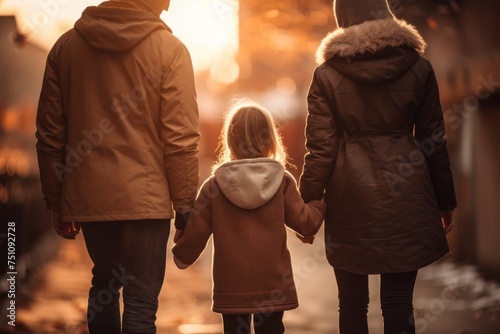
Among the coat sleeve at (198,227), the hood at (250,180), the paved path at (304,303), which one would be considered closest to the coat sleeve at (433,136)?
the hood at (250,180)

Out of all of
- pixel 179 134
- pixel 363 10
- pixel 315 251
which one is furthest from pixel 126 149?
pixel 315 251

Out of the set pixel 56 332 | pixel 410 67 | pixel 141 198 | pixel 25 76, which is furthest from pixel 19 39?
pixel 25 76

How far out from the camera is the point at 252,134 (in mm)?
4812

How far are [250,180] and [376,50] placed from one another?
3.22 feet

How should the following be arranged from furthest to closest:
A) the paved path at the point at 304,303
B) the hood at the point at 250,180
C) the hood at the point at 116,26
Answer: the paved path at the point at 304,303, the hood at the point at 250,180, the hood at the point at 116,26

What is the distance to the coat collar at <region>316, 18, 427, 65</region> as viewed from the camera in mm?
4777

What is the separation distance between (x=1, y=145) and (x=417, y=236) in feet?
18.8

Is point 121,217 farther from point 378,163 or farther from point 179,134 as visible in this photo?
point 378,163

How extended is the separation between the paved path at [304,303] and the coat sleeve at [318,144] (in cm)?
281

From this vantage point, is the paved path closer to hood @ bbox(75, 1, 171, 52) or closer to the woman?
the woman

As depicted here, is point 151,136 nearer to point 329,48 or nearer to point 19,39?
point 329,48

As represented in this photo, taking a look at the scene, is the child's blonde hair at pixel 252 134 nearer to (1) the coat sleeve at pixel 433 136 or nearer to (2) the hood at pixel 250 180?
(2) the hood at pixel 250 180

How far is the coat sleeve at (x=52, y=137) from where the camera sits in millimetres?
4734

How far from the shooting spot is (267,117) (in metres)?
4.86
